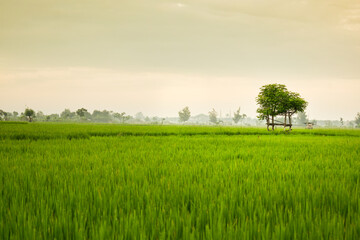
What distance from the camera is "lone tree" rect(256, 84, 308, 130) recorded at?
808 inches

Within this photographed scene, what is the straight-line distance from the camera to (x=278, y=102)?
21078 mm

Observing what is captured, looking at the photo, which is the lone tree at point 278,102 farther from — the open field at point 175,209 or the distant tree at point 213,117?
the distant tree at point 213,117

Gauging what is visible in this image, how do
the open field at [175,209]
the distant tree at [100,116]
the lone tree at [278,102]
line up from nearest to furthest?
the open field at [175,209]
the lone tree at [278,102]
the distant tree at [100,116]

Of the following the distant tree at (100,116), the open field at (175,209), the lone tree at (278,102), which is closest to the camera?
the open field at (175,209)

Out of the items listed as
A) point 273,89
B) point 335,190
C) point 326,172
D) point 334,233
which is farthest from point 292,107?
point 334,233

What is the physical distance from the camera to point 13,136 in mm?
10227

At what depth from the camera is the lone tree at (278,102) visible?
20517mm

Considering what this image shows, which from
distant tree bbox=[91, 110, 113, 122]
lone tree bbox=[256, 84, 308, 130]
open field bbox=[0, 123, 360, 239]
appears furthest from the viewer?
distant tree bbox=[91, 110, 113, 122]

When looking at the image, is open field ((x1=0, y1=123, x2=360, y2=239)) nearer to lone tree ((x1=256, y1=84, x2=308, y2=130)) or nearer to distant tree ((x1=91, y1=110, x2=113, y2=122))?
lone tree ((x1=256, y1=84, x2=308, y2=130))

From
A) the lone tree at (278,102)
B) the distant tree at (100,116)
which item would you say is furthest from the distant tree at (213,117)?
the lone tree at (278,102)

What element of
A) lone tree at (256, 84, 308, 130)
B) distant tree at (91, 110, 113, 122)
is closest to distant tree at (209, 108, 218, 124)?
distant tree at (91, 110, 113, 122)

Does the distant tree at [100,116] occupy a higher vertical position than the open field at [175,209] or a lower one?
higher

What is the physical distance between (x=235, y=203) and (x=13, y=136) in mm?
12189

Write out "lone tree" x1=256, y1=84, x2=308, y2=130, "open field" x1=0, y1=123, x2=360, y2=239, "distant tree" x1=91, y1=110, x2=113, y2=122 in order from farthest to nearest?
"distant tree" x1=91, y1=110, x2=113, y2=122 → "lone tree" x1=256, y1=84, x2=308, y2=130 → "open field" x1=0, y1=123, x2=360, y2=239
